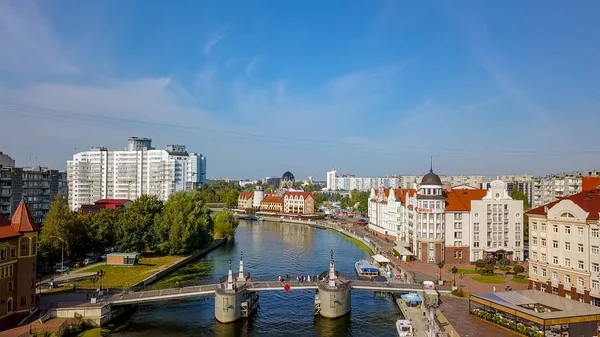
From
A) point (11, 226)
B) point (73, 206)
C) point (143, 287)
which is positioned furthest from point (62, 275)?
point (73, 206)

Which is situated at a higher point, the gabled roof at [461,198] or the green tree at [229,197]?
the gabled roof at [461,198]

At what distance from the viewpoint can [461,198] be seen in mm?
71688

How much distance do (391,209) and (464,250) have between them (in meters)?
22.8

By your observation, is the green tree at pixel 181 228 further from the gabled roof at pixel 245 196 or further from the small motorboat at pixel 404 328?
the gabled roof at pixel 245 196

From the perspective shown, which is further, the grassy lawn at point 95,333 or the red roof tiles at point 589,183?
the red roof tiles at point 589,183

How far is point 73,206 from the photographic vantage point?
15712 cm

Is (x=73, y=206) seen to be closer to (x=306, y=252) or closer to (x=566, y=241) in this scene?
(x=306, y=252)

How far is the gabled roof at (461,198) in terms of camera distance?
69.9 metres

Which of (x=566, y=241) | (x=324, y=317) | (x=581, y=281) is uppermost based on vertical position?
(x=566, y=241)

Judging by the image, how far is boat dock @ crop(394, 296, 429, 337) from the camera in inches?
1603

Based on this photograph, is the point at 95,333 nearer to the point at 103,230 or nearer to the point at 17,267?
the point at 17,267

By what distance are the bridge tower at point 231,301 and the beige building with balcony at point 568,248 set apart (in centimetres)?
3006

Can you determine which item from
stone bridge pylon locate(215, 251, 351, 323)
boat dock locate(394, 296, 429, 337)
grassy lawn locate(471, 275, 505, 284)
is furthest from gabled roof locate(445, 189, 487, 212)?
stone bridge pylon locate(215, 251, 351, 323)

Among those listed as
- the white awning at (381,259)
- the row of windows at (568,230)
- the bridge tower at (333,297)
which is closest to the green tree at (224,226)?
the white awning at (381,259)
